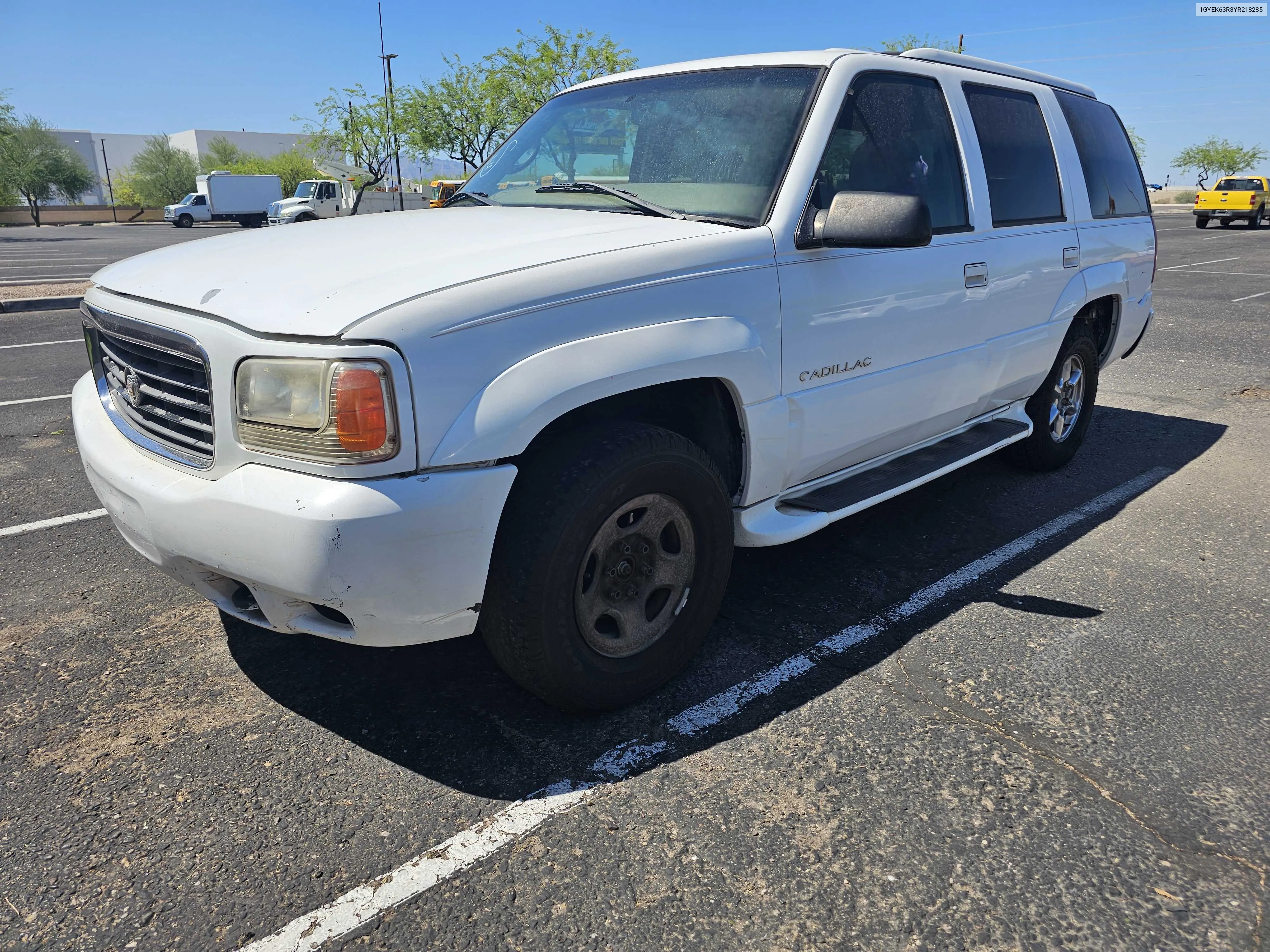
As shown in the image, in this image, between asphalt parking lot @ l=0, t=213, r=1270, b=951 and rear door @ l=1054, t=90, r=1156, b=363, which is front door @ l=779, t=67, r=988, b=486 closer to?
asphalt parking lot @ l=0, t=213, r=1270, b=951

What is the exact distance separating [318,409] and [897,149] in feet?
8.36

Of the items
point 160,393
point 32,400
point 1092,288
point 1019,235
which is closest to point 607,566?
point 160,393

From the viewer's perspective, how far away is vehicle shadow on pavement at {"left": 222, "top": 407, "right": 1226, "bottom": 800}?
2604 mm

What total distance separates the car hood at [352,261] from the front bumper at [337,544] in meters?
0.40

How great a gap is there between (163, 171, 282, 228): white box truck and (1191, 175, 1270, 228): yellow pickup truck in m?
44.4

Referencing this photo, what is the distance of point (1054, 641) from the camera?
3264mm

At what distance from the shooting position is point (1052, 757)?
101 inches

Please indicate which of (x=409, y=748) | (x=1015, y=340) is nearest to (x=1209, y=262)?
(x=1015, y=340)

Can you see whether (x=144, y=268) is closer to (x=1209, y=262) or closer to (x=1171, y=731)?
(x=1171, y=731)

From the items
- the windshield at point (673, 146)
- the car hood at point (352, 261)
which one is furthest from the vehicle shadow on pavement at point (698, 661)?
the windshield at point (673, 146)

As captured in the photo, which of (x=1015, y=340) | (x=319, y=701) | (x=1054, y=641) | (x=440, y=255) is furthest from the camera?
(x=1015, y=340)

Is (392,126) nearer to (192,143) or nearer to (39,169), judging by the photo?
(39,169)

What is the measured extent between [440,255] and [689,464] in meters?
0.93

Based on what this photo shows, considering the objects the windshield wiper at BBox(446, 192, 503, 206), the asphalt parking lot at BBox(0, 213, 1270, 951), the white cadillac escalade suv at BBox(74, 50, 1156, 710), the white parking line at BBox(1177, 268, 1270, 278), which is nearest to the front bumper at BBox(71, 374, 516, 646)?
the white cadillac escalade suv at BBox(74, 50, 1156, 710)
